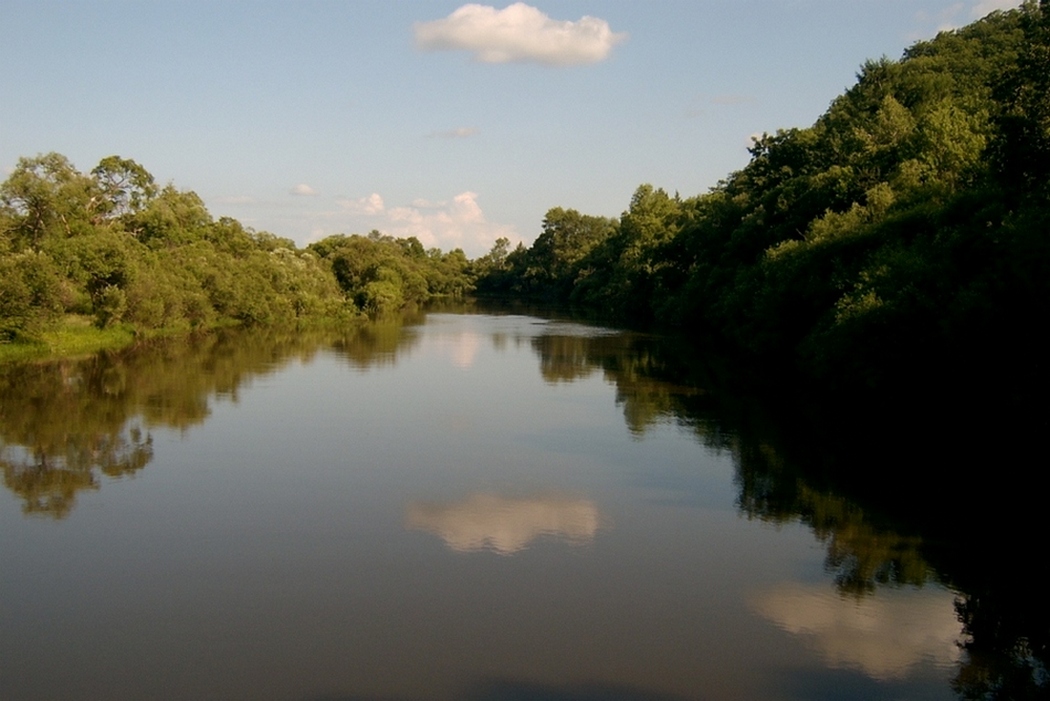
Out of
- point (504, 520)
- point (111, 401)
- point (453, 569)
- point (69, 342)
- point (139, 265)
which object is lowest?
point (453, 569)

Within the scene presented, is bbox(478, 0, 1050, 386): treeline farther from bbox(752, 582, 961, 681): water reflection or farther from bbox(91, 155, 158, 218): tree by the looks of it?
bbox(91, 155, 158, 218): tree

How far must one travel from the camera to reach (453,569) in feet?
47.7

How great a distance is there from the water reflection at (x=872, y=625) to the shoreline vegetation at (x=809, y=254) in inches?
340

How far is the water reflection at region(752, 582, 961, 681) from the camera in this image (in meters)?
11.6

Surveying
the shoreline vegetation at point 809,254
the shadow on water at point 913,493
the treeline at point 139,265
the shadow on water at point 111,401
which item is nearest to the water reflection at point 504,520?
the shadow on water at point 913,493

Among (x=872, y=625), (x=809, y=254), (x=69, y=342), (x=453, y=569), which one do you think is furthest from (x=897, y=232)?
(x=69, y=342)

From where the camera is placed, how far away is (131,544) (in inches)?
607

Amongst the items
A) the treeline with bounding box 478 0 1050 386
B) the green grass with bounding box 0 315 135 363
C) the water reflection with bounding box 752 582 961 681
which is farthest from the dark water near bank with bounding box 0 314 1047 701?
the green grass with bounding box 0 315 135 363

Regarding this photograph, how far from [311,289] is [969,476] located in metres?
60.6

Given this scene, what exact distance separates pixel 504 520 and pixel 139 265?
39542mm

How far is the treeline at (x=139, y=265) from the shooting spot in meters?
39.2

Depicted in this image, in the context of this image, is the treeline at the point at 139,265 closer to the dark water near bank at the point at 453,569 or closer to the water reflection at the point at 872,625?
the dark water near bank at the point at 453,569

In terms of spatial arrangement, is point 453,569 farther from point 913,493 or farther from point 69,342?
point 69,342

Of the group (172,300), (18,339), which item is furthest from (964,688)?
(172,300)
